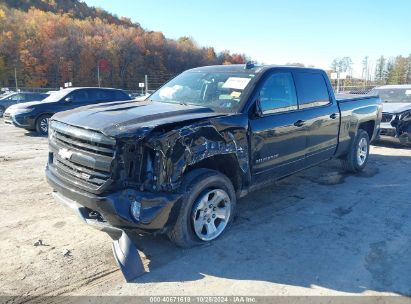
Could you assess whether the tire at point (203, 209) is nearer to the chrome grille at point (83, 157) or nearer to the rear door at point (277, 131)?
the rear door at point (277, 131)

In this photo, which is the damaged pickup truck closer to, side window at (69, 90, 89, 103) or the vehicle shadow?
the vehicle shadow

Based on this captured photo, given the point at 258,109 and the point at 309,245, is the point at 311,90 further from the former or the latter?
the point at 309,245

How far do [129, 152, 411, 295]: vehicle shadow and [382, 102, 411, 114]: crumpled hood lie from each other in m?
4.64

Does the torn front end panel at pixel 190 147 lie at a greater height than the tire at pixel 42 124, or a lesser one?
greater

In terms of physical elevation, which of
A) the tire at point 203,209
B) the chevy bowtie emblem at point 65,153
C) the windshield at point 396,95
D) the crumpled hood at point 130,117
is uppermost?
the windshield at point 396,95

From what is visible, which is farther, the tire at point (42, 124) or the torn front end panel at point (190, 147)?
the tire at point (42, 124)

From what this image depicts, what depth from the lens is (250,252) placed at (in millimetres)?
3848

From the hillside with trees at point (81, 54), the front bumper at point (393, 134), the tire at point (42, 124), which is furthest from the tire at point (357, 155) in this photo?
the hillside with trees at point (81, 54)

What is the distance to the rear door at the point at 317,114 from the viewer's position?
5.26 m

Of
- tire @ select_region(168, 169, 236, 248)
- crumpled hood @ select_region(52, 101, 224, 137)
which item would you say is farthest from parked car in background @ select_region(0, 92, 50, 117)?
tire @ select_region(168, 169, 236, 248)

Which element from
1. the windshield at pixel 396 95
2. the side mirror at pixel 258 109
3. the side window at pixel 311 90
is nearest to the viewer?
the side mirror at pixel 258 109

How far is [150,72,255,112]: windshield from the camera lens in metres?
4.44

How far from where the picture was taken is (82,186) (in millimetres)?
3525

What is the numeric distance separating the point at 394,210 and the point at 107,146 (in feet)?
13.4
